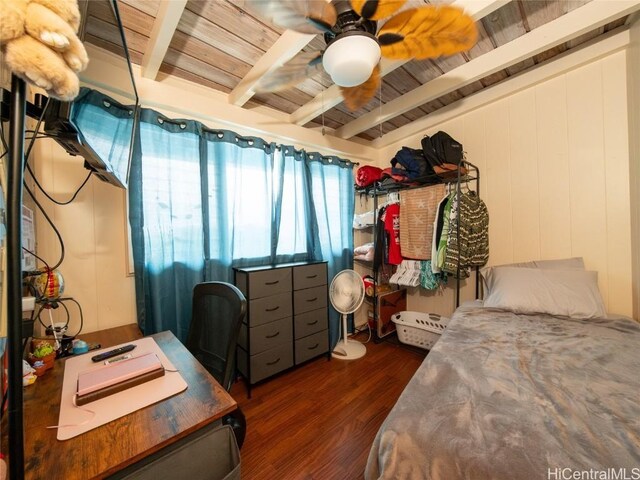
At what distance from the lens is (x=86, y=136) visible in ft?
2.91

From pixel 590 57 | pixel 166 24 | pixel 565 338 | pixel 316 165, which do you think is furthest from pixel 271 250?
pixel 590 57

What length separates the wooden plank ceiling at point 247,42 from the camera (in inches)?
53.9

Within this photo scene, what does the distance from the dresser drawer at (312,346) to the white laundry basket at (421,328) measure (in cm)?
82

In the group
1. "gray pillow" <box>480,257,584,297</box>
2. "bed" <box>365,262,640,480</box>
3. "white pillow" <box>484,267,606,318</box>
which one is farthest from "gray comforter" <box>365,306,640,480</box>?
"gray pillow" <box>480,257,584,297</box>

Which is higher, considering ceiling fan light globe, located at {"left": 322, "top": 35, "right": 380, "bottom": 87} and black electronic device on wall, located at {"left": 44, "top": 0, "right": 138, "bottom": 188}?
ceiling fan light globe, located at {"left": 322, "top": 35, "right": 380, "bottom": 87}

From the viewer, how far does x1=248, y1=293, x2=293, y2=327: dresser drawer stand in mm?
1956

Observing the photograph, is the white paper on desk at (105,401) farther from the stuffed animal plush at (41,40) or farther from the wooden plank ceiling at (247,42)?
the wooden plank ceiling at (247,42)

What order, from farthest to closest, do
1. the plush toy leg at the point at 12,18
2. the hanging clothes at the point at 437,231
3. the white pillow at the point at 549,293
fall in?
the hanging clothes at the point at 437,231, the white pillow at the point at 549,293, the plush toy leg at the point at 12,18

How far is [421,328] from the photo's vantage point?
2453mm

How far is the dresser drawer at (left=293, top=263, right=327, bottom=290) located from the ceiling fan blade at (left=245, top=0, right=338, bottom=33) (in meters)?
1.65

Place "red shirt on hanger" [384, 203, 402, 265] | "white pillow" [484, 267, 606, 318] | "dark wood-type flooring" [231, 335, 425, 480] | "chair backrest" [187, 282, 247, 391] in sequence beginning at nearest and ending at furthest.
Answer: "chair backrest" [187, 282, 247, 391], "dark wood-type flooring" [231, 335, 425, 480], "white pillow" [484, 267, 606, 318], "red shirt on hanger" [384, 203, 402, 265]

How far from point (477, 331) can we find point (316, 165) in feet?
6.67

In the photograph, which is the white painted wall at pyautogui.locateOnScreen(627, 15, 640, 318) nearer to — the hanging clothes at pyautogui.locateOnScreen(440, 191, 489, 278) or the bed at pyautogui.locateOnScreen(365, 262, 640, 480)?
the bed at pyautogui.locateOnScreen(365, 262, 640, 480)

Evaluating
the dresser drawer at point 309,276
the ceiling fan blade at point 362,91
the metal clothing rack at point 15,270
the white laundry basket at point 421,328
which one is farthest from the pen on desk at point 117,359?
the white laundry basket at point 421,328
